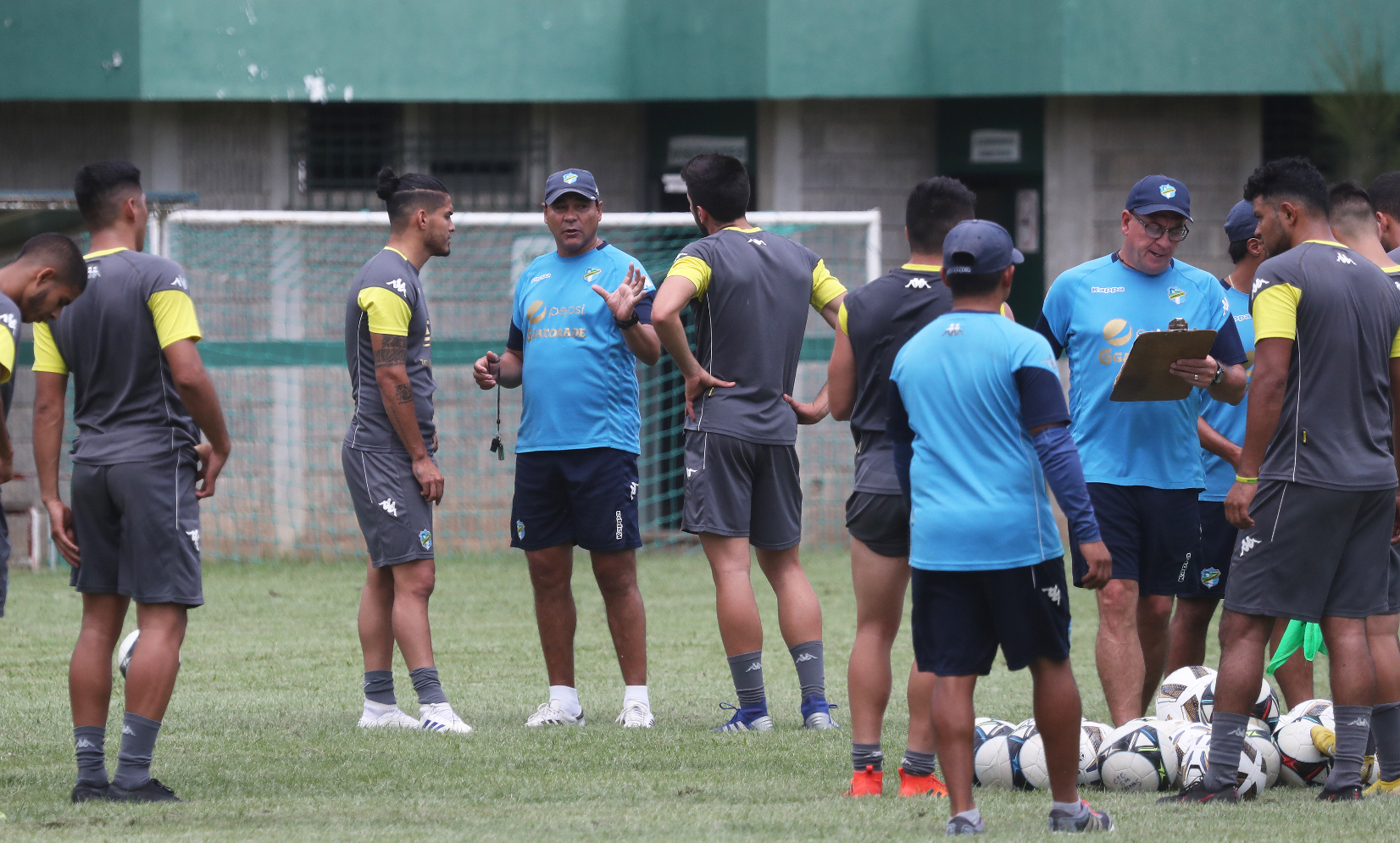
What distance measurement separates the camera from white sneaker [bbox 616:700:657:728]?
7273 millimetres

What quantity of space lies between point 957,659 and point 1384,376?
6.83 feet

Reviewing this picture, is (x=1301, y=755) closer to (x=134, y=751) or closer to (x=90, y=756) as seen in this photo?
(x=134, y=751)

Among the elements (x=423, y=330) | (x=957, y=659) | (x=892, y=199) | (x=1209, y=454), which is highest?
(x=892, y=199)

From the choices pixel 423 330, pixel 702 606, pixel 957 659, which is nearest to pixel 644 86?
pixel 702 606

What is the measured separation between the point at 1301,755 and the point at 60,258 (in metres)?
4.74

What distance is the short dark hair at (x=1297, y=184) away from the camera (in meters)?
5.96

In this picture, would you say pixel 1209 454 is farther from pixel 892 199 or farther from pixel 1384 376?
pixel 892 199

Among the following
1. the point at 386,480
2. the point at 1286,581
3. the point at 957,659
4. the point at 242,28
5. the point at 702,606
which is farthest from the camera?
the point at 242,28

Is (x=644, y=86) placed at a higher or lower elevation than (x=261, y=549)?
higher

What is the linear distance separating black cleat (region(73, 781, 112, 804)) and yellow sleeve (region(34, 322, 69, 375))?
149 cm

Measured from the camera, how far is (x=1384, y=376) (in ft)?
19.4

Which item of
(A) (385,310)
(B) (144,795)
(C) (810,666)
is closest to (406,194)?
(A) (385,310)

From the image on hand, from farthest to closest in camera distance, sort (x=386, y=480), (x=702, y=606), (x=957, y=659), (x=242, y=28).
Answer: (x=242, y=28)
(x=702, y=606)
(x=386, y=480)
(x=957, y=659)

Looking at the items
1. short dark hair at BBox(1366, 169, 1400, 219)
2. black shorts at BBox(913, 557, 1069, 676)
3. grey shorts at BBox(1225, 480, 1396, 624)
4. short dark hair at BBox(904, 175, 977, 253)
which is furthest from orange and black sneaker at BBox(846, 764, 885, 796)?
short dark hair at BBox(1366, 169, 1400, 219)
